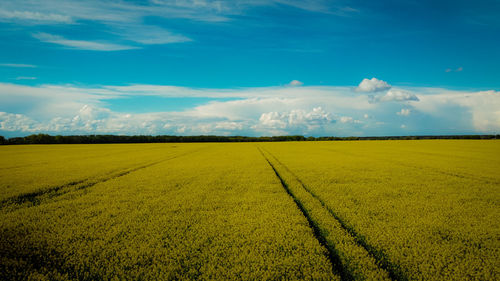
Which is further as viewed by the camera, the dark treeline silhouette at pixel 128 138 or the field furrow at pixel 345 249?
the dark treeline silhouette at pixel 128 138

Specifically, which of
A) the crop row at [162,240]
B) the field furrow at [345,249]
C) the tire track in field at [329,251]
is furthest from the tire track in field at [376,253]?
the crop row at [162,240]

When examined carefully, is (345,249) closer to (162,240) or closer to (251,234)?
(251,234)

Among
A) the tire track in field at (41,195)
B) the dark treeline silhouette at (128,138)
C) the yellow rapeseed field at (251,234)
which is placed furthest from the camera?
the dark treeline silhouette at (128,138)

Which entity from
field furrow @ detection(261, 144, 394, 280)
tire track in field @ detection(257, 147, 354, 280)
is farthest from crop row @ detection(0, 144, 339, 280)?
field furrow @ detection(261, 144, 394, 280)

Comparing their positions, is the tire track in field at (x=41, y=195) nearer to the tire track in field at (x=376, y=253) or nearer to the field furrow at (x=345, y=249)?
the field furrow at (x=345, y=249)

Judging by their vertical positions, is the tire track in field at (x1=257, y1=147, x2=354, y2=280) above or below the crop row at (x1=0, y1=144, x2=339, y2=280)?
below

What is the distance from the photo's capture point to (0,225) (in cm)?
560

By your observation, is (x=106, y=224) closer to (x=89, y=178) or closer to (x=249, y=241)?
(x=249, y=241)

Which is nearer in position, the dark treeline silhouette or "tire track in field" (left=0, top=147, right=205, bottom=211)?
"tire track in field" (left=0, top=147, right=205, bottom=211)

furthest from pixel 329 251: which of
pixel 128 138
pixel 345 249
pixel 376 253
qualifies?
pixel 128 138

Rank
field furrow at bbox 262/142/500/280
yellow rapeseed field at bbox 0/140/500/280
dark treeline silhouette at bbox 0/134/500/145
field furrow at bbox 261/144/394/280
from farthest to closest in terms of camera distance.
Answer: dark treeline silhouette at bbox 0/134/500/145 → field furrow at bbox 262/142/500/280 → yellow rapeseed field at bbox 0/140/500/280 → field furrow at bbox 261/144/394/280

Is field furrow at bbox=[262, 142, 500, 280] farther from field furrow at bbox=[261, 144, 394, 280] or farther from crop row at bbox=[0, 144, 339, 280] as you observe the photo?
crop row at bbox=[0, 144, 339, 280]

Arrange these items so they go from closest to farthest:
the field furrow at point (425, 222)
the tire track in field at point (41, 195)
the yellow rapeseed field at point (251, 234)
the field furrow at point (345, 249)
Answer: the field furrow at point (345, 249)
the yellow rapeseed field at point (251, 234)
the field furrow at point (425, 222)
the tire track in field at point (41, 195)

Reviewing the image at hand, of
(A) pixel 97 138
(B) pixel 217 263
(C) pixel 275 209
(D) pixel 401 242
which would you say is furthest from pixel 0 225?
(A) pixel 97 138
